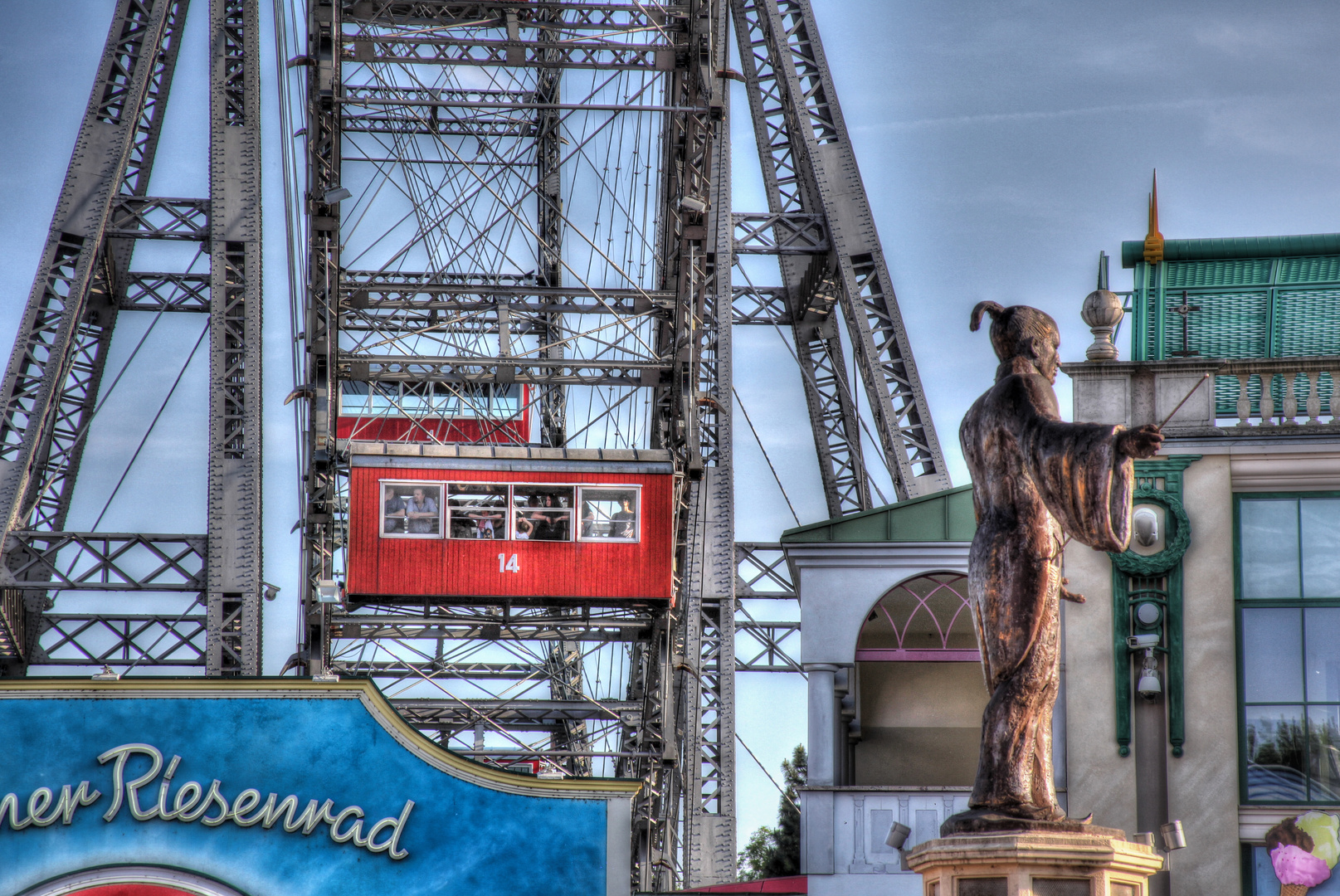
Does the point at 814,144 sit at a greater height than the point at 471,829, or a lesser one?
greater

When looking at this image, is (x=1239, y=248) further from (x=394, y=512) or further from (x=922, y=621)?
(x=394, y=512)

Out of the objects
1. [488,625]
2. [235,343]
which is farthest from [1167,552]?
[235,343]

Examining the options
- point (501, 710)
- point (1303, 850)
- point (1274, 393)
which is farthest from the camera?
point (501, 710)

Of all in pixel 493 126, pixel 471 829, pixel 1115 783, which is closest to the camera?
pixel 1115 783

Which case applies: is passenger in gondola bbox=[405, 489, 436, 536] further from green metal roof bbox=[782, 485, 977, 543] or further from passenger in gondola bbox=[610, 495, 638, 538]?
green metal roof bbox=[782, 485, 977, 543]

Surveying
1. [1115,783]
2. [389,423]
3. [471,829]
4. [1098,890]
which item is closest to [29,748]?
[471,829]

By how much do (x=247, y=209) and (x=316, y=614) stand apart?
26.9 ft

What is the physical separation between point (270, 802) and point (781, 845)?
48.7m

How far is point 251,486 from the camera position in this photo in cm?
3309

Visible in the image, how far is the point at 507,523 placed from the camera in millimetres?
30500

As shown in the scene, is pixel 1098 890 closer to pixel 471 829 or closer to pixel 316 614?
pixel 471 829

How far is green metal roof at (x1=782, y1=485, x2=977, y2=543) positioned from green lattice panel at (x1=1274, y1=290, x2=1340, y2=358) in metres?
3.88

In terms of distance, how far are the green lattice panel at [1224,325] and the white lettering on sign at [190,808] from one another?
9933 mm

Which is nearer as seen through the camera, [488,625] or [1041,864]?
[1041,864]
